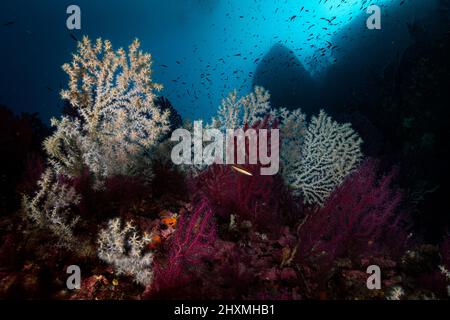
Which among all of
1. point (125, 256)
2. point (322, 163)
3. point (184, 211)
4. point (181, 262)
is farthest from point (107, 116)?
point (322, 163)

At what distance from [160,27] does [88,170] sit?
61878 millimetres

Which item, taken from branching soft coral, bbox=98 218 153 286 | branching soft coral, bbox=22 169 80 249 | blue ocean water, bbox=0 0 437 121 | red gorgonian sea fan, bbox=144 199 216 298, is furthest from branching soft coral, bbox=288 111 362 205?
blue ocean water, bbox=0 0 437 121

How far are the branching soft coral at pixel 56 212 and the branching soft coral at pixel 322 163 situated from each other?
3.32m

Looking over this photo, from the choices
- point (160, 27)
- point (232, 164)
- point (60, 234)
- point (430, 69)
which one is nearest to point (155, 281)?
point (60, 234)

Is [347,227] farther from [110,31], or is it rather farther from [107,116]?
[110,31]

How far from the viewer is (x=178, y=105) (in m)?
114

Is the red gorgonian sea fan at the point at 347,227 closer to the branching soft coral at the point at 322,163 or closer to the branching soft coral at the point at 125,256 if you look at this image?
the branching soft coral at the point at 322,163

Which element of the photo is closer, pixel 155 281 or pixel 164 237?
pixel 155 281

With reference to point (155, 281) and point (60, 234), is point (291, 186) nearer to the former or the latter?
point (155, 281)

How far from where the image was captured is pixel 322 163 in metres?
4.62

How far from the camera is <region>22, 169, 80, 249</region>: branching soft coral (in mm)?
2873

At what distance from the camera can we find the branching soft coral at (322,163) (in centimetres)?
448

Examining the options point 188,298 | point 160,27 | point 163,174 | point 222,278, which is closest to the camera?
point 188,298

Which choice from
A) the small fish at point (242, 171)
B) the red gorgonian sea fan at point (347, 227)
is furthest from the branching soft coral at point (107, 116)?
the red gorgonian sea fan at point (347, 227)
